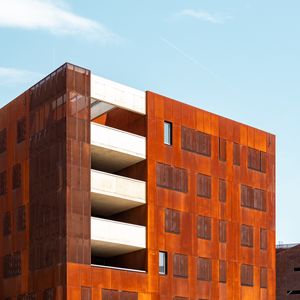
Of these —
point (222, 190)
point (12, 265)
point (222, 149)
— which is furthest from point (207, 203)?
point (12, 265)

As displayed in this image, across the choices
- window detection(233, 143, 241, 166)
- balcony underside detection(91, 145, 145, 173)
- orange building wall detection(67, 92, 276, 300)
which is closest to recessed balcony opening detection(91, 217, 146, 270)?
orange building wall detection(67, 92, 276, 300)

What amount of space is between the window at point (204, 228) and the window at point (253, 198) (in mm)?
4658

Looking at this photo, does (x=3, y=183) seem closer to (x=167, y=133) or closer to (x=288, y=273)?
(x=167, y=133)

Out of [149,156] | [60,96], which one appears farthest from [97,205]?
[60,96]

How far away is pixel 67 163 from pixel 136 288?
34.1 ft

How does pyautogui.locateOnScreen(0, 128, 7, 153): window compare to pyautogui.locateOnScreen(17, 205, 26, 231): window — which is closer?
pyautogui.locateOnScreen(17, 205, 26, 231): window

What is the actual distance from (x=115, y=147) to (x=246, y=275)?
16.6 meters

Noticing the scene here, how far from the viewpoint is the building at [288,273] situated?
10338 centimetres

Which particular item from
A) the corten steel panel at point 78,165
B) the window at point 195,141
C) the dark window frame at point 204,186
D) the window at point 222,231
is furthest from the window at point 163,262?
the window at point 195,141

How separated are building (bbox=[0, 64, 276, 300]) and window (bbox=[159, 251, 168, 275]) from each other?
7cm

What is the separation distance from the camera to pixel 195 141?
2530 inches

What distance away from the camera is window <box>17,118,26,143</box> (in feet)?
201

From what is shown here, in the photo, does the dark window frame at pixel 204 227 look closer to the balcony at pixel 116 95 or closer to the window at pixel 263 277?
the window at pixel 263 277

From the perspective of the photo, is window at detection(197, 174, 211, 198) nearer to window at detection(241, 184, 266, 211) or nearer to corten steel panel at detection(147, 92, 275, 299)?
corten steel panel at detection(147, 92, 275, 299)
